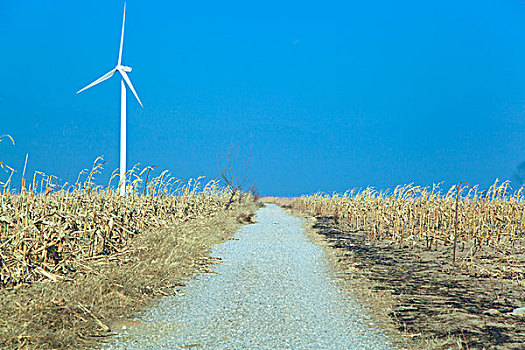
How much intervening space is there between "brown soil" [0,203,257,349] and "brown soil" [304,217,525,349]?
12.8 feet

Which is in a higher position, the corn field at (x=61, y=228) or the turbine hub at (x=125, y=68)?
the turbine hub at (x=125, y=68)

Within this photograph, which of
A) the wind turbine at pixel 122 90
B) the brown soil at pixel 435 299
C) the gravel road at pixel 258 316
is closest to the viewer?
the gravel road at pixel 258 316

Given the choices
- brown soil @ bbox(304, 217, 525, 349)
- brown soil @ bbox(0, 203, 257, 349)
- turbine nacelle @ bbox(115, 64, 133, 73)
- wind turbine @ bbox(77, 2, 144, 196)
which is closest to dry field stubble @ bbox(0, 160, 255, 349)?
brown soil @ bbox(0, 203, 257, 349)

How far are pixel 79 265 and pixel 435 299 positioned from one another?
22.4 feet

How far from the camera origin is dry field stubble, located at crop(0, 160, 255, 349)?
5285mm

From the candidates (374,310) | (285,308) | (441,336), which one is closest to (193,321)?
(285,308)

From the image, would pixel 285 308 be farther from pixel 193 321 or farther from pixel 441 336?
pixel 441 336

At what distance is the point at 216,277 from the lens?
30.0 feet

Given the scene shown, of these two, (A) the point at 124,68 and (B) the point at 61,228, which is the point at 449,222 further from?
(A) the point at 124,68

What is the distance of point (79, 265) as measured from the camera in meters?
7.76

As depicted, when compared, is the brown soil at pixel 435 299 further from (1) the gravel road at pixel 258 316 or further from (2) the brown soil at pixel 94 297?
(2) the brown soil at pixel 94 297

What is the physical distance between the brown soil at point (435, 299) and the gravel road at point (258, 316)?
507 mm

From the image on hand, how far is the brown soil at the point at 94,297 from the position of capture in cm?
494

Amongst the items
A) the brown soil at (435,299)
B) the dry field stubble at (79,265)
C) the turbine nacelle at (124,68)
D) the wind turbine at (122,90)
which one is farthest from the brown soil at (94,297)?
the turbine nacelle at (124,68)
